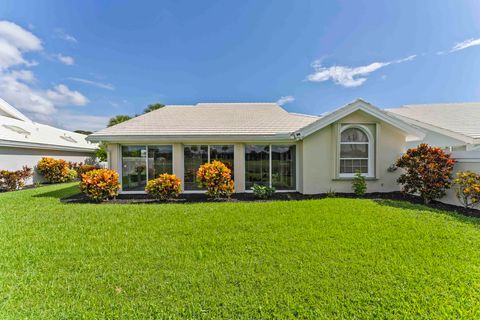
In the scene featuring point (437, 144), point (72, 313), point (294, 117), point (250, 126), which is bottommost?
point (72, 313)

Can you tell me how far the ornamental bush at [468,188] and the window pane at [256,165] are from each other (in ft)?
25.5

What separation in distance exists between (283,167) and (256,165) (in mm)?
1558

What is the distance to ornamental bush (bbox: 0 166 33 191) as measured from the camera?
12920 mm

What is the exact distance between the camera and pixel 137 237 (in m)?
5.26

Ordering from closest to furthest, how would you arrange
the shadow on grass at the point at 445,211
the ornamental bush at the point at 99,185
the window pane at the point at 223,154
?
the shadow on grass at the point at 445,211 → the ornamental bush at the point at 99,185 → the window pane at the point at 223,154

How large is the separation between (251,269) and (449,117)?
18748 mm

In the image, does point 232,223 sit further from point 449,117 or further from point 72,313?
point 449,117

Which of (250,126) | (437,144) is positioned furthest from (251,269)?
(437,144)

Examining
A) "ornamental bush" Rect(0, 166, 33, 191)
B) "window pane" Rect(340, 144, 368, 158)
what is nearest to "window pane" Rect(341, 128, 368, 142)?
"window pane" Rect(340, 144, 368, 158)

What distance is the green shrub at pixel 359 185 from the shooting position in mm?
9641

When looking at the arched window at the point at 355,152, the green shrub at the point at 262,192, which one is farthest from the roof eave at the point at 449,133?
the green shrub at the point at 262,192

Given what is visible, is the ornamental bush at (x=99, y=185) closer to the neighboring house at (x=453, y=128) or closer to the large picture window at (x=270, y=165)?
the large picture window at (x=270, y=165)

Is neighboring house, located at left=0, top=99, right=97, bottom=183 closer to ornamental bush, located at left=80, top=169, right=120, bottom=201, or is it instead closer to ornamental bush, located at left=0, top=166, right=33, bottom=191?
ornamental bush, located at left=0, top=166, right=33, bottom=191

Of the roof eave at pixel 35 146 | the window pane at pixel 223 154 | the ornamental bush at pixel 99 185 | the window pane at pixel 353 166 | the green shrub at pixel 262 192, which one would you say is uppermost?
the roof eave at pixel 35 146
